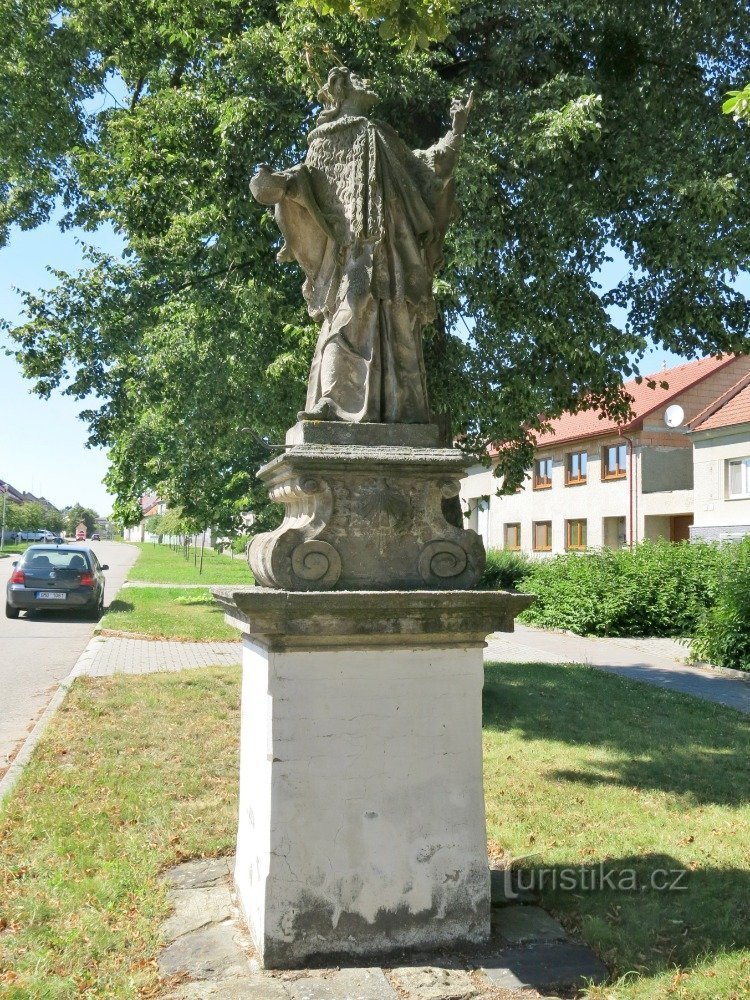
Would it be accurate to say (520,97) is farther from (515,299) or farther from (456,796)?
(456,796)

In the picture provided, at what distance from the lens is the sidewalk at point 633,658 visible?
1253cm

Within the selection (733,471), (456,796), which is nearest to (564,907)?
(456,796)

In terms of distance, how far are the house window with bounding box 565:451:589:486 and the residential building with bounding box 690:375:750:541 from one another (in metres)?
6.61

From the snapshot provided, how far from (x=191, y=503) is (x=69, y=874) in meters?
14.9

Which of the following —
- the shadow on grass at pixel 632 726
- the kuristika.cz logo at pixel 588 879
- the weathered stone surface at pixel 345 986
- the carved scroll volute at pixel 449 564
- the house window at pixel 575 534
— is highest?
the house window at pixel 575 534

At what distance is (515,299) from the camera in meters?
8.74

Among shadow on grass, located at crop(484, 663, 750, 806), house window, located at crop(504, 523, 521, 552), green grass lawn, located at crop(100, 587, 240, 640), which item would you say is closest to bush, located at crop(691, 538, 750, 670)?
shadow on grass, located at crop(484, 663, 750, 806)

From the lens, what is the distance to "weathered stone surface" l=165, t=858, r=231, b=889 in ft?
15.5

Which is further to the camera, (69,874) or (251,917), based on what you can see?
(69,874)

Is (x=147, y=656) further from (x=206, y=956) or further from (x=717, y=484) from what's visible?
(x=717, y=484)

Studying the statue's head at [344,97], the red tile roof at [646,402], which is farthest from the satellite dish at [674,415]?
the statue's head at [344,97]

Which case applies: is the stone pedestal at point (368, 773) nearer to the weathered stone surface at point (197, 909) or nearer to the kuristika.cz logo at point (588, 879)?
the weathered stone surface at point (197, 909)

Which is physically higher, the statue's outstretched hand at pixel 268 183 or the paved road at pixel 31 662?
the statue's outstretched hand at pixel 268 183

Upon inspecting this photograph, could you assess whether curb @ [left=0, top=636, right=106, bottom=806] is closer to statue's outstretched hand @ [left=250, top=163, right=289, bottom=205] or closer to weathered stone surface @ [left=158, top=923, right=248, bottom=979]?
weathered stone surface @ [left=158, top=923, right=248, bottom=979]
